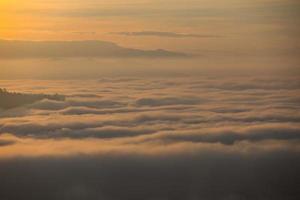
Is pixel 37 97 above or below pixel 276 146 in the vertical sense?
above

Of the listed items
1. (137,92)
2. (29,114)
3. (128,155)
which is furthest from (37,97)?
(128,155)

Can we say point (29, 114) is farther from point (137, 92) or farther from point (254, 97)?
point (254, 97)

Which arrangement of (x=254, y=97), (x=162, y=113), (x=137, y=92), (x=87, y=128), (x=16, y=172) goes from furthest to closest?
1. (x=137, y=92)
2. (x=254, y=97)
3. (x=162, y=113)
4. (x=87, y=128)
5. (x=16, y=172)

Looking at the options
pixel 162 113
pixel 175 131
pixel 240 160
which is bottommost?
pixel 240 160

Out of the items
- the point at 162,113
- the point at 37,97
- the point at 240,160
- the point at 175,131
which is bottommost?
the point at 240,160

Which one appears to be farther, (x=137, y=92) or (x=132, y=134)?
(x=137, y=92)

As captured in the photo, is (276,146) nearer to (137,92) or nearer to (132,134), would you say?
(132,134)

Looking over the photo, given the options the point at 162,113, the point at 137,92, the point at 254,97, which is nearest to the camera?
→ the point at 162,113

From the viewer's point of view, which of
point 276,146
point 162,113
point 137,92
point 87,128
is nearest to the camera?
point 276,146

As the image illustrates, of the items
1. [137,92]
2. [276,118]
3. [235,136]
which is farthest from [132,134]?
[137,92]
